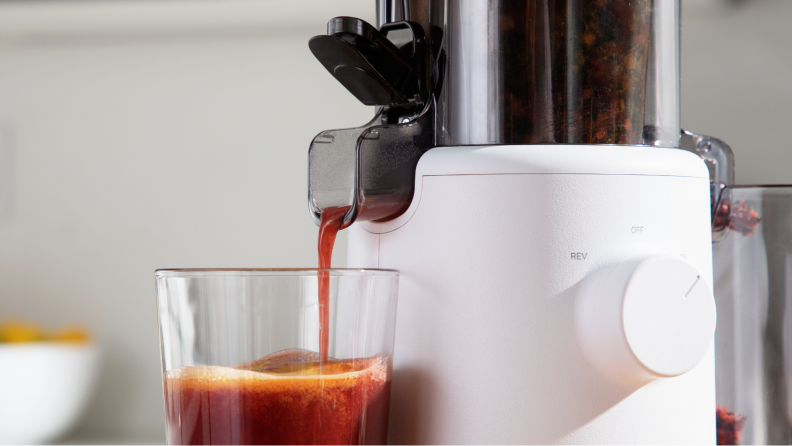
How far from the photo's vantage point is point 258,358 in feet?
1.20

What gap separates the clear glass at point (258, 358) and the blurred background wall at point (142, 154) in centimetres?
59

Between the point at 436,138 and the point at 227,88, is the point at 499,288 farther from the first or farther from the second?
the point at 227,88

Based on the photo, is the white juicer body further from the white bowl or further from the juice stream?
the white bowl

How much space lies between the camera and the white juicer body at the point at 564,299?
0.37 m

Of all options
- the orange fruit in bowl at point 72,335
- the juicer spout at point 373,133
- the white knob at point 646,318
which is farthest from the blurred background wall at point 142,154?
the white knob at point 646,318

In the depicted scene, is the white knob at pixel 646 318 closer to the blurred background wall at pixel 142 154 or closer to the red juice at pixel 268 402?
the red juice at pixel 268 402

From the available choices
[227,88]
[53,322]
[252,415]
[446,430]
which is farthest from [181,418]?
→ [53,322]

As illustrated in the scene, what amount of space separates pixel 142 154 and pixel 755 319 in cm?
88

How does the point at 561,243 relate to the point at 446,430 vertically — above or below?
above

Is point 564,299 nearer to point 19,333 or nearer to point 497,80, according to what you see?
point 497,80

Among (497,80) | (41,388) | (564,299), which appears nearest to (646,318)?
(564,299)

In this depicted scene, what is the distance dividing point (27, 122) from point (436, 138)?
3.03ft

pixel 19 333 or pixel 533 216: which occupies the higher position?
pixel 533 216

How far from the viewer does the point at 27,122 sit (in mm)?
1115
